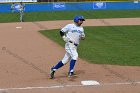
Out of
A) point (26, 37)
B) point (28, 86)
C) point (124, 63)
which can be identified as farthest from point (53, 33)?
point (28, 86)

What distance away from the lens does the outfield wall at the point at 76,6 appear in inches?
1733

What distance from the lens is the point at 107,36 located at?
22.7 m

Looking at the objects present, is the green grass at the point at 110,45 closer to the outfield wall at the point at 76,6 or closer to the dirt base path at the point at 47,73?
the dirt base path at the point at 47,73

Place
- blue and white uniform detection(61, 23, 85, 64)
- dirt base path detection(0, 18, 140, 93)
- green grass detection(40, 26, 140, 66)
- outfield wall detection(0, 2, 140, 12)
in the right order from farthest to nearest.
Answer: outfield wall detection(0, 2, 140, 12) < green grass detection(40, 26, 140, 66) < blue and white uniform detection(61, 23, 85, 64) < dirt base path detection(0, 18, 140, 93)

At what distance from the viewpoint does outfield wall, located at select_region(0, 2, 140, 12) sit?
1733 inches

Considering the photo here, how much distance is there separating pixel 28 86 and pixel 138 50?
775 cm

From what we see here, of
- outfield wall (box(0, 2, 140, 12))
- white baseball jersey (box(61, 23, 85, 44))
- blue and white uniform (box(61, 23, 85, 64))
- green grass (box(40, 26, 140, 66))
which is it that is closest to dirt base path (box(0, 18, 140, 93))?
blue and white uniform (box(61, 23, 85, 64))

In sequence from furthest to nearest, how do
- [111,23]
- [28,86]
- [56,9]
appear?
[56,9] < [111,23] < [28,86]

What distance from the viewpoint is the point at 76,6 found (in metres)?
46.2

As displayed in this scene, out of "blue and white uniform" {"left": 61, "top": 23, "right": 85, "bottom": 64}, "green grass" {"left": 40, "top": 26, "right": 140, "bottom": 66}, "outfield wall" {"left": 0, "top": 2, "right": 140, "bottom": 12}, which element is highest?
"blue and white uniform" {"left": 61, "top": 23, "right": 85, "bottom": 64}

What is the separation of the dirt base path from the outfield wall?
2411 centimetres

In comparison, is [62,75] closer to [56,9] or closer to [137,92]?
[137,92]

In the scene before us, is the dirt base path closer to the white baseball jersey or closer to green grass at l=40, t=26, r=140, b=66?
green grass at l=40, t=26, r=140, b=66

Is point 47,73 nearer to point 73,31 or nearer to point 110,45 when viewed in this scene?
point 73,31
